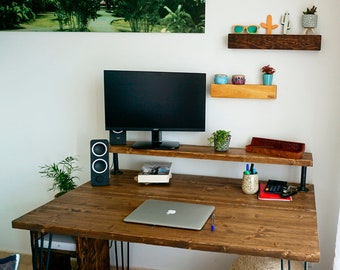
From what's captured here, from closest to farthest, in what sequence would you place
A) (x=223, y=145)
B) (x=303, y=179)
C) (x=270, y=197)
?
(x=270, y=197) → (x=303, y=179) → (x=223, y=145)

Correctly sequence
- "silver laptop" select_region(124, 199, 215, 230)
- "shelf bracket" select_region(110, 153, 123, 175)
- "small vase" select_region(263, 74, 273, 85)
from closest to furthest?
"silver laptop" select_region(124, 199, 215, 230) < "small vase" select_region(263, 74, 273, 85) < "shelf bracket" select_region(110, 153, 123, 175)

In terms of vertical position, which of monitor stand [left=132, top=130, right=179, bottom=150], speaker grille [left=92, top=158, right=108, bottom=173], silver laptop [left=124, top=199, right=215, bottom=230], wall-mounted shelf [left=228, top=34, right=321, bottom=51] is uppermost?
wall-mounted shelf [left=228, top=34, right=321, bottom=51]

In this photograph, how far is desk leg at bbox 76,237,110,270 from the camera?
6.79 ft

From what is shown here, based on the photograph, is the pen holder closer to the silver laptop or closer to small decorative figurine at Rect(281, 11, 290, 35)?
the silver laptop

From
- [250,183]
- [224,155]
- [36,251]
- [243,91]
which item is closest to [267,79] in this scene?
[243,91]

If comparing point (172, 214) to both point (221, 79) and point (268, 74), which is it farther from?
point (268, 74)

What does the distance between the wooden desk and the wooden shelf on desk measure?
173 millimetres

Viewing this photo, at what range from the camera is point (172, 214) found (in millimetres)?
1895

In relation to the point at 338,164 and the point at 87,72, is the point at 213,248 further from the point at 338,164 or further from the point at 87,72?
the point at 87,72

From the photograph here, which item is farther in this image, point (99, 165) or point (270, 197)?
point (99, 165)

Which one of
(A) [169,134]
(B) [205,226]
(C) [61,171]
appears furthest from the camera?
(C) [61,171]

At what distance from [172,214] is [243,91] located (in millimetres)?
874

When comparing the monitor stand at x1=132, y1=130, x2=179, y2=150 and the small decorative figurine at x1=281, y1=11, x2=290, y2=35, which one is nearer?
the small decorative figurine at x1=281, y1=11, x2=290, y2=35

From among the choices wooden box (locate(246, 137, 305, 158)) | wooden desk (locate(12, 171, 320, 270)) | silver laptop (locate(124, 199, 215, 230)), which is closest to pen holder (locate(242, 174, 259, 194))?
wooden desk (locate(12, 171, 320, 270))
